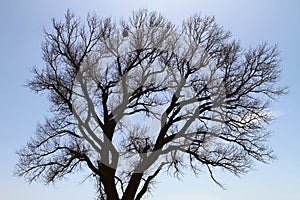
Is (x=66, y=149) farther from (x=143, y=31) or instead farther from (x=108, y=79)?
(x=143, y=31)

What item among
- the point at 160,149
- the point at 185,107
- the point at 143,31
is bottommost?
the point at 160,149

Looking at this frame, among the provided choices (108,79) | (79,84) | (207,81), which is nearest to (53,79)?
(79,84)

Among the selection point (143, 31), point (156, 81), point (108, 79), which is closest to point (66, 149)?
point (108, 79)

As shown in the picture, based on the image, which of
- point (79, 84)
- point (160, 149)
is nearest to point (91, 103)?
point (79, 84)

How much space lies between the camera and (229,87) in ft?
55.6

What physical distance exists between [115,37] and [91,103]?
119 inches

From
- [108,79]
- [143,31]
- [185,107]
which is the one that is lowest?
[185,107]

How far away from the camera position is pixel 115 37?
17.4m

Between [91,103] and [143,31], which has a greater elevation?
[143,31]

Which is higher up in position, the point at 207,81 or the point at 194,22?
the point at 194,22

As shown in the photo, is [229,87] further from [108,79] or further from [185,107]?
[108,79]

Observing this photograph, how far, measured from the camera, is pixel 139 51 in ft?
56.4

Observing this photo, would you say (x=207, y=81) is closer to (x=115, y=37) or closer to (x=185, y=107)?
(x=185, y=107)

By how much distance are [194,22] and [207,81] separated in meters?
2.58
